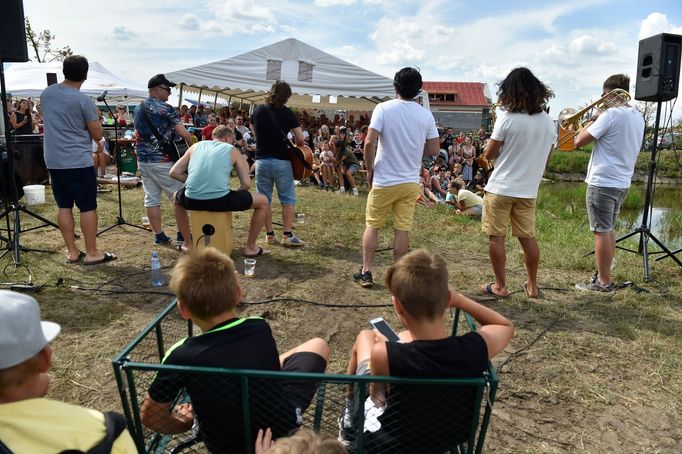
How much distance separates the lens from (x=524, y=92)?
12.7 ft

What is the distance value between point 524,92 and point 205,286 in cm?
305

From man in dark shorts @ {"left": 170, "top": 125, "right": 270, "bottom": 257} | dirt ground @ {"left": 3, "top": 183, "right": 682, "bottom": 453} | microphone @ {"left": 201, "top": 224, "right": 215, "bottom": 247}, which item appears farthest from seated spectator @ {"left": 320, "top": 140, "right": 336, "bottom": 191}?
microphone @ {"left": 201, "top": 224, "right": 215, "bottom": 247}

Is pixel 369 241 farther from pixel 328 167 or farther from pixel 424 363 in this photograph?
pixel 328 167

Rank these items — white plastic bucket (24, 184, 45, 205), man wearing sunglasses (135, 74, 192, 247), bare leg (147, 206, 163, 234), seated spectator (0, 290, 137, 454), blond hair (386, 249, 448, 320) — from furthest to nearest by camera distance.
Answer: white plastic bucket (24, 184, 45, 205), bare leg (147, 206, 163, 234), man wearing sunglasses (135, 74, 192, 247), blond hair (386, 249, 448, 320), seated spectator (0, 290, 137, 454)

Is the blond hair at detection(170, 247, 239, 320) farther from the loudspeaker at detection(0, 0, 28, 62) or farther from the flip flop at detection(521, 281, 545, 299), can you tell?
the loudspeaker at detection(0, 0, 28, 62)

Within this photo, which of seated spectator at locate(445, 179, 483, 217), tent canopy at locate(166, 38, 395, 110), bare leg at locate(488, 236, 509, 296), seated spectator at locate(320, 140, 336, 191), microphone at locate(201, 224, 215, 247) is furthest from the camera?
seated spectator at locate(320, 140, 336, 191)

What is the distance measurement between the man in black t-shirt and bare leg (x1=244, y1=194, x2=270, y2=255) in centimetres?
32

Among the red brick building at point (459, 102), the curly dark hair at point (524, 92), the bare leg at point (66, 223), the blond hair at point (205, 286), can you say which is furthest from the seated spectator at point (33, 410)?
the red brick building at point (459, 102)

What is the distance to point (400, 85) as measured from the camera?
4.32m

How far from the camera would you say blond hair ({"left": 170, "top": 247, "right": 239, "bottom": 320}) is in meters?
1.88

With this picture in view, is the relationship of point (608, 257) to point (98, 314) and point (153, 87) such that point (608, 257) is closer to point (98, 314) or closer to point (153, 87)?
point (98, 314)

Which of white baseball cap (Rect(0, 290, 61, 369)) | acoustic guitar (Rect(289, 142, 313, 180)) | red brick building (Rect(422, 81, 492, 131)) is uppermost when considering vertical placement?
red brick building (Rect(422, 81, 492, 131))

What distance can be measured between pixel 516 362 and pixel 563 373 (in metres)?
0.29

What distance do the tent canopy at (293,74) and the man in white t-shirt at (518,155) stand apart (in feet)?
22.3
